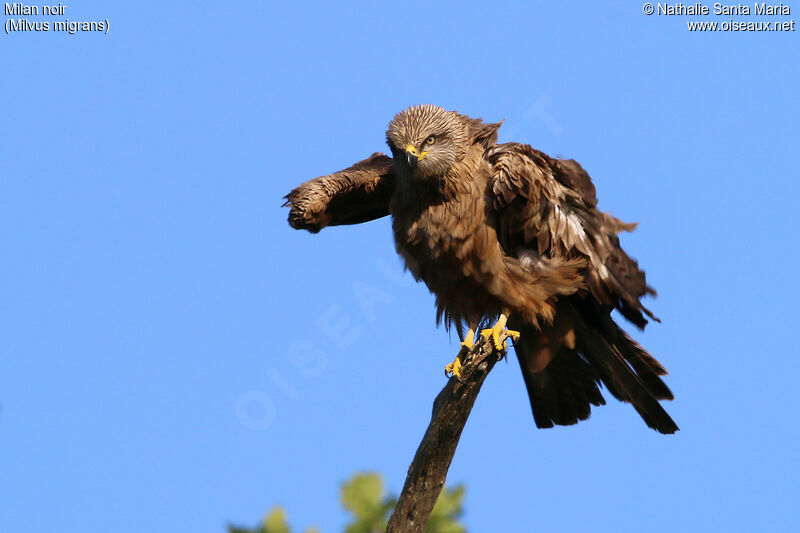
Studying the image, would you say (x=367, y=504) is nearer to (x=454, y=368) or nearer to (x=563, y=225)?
(x=454, y=368)

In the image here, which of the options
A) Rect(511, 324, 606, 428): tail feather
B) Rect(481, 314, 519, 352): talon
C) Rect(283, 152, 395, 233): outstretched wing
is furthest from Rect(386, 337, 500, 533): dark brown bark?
Rect(283, 152, 395, 233): outstretched wing

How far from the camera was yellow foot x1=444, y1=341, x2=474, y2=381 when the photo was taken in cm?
673

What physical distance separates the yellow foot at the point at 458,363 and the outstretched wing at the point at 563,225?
71 cm

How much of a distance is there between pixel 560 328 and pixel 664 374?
30.8 inches

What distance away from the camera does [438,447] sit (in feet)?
22.1

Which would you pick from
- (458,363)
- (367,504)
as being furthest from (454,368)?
(367,504)

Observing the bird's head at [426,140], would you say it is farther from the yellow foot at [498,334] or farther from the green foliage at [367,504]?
the green foliage at [367,504]

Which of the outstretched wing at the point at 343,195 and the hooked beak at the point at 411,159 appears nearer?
the hooked beak at the point at 411,159

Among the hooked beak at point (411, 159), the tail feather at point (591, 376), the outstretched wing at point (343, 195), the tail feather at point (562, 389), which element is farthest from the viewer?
the tail feather at point (562, 389)

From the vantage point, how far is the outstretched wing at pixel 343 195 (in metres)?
7.30

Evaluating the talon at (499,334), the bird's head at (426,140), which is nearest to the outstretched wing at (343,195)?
the bird's head at (426,140)

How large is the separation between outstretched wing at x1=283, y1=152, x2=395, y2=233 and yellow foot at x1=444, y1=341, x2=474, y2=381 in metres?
1.37

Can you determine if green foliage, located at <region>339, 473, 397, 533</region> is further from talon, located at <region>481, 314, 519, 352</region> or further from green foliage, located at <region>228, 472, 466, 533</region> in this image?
talon, located at <region>481, 314, 519, 352</region>

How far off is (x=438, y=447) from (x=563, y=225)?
1706 millimetres
